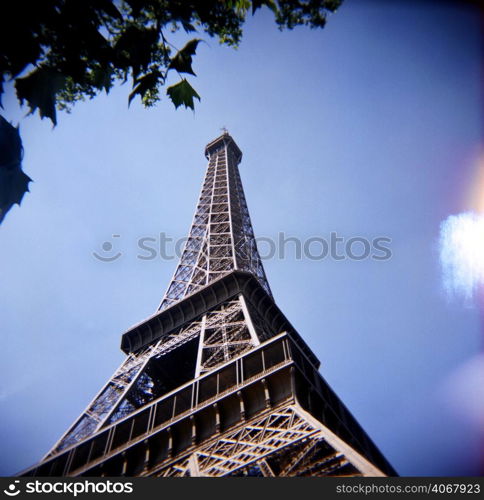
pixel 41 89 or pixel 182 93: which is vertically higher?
pixel 182 93

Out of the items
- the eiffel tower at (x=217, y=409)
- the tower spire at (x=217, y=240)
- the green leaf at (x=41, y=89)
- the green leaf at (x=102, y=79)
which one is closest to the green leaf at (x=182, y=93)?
the green leaf at (x=102, y=79)

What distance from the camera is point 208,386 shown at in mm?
18484

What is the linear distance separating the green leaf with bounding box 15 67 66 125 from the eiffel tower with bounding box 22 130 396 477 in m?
8.63

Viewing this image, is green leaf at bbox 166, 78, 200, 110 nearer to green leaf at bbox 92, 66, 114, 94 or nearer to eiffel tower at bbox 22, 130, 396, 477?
green leaf at bbox 92, 66, 114, 94

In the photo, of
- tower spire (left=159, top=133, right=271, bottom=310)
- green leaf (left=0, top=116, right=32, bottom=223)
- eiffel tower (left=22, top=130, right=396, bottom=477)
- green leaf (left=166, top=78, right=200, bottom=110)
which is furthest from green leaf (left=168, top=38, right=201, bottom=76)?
tower spire (left=159, top=133, right=271, bottom=310)

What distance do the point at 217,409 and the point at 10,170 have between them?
13535mm

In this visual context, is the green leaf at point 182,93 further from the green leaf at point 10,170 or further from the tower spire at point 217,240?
the tower spire at point 217,240

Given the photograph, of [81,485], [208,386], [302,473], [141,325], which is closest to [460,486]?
[302,473]

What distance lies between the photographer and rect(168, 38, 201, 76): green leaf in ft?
19.1

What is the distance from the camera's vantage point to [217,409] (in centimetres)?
1656

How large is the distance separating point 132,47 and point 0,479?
788 centimetres

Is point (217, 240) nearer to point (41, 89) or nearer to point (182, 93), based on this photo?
point (182, 93)

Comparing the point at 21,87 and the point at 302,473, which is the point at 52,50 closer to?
the point at 21,87

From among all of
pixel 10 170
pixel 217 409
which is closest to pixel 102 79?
pixel 10 170
